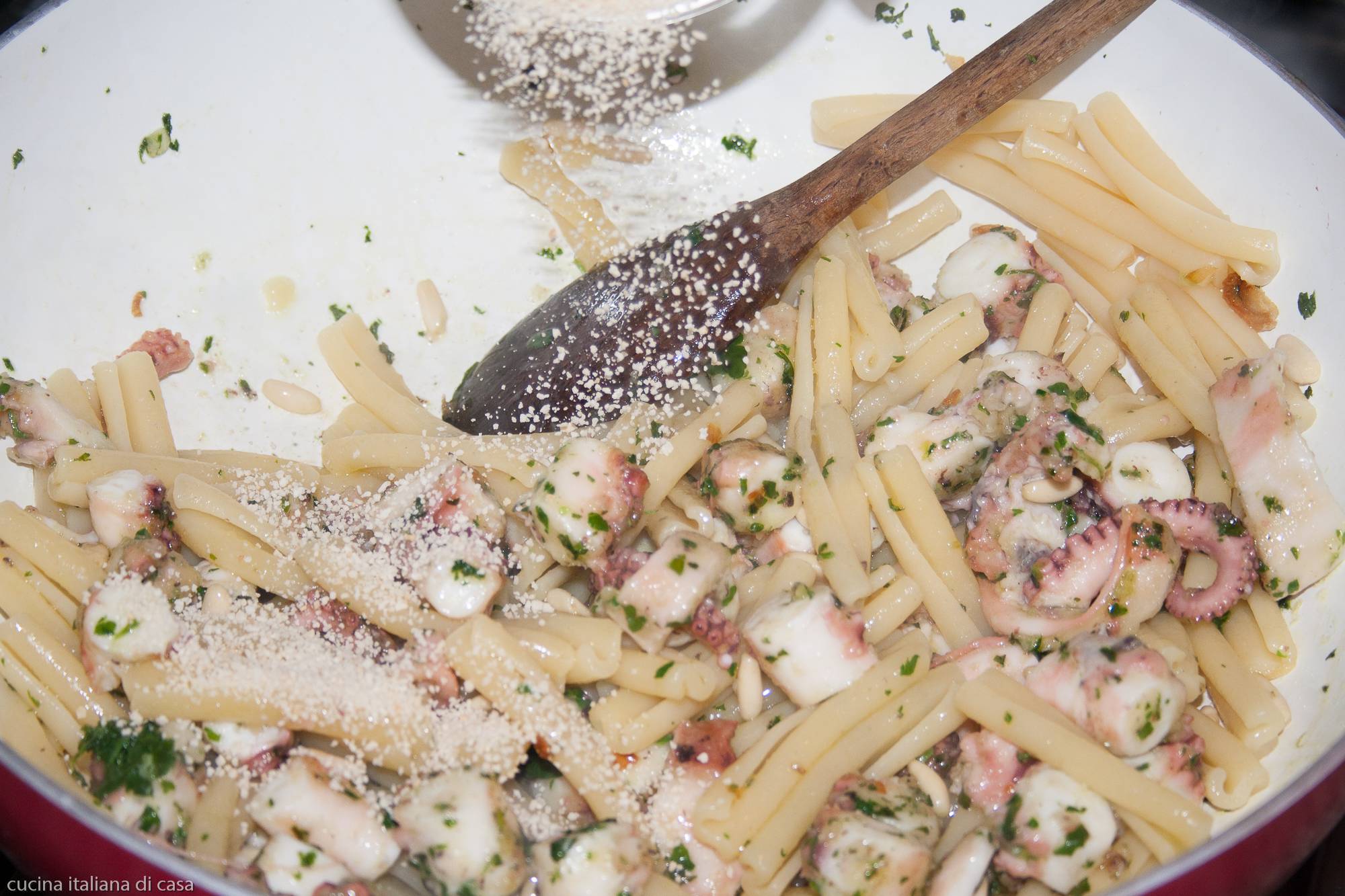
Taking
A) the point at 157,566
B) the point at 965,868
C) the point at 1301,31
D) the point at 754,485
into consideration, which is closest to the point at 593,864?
the point at 965,868

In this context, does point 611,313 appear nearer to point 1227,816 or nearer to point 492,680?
point 492,680

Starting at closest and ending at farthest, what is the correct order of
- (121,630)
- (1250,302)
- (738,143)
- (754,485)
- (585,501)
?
(121,630)
(585,501)
(754,485)
(1250,302)
(738,143)

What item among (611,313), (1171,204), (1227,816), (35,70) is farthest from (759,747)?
(35,70)

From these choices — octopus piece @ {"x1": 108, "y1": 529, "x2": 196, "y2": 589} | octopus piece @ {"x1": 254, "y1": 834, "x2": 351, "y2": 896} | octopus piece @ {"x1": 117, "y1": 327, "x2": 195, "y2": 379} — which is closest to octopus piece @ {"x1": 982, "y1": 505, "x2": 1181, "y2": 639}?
octopus piece @ {"x1": 254, "y1": 834, "x2": 351, "y2": 896}

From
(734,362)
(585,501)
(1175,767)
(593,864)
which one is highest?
(585,501)

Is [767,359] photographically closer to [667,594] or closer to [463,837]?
[667,594]
